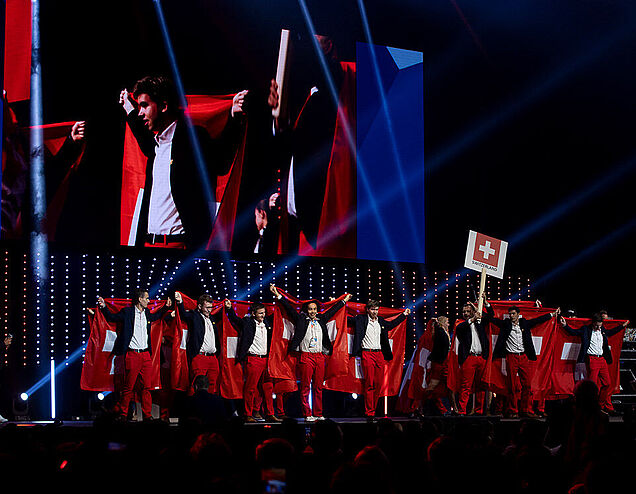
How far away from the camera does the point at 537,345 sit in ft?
44.6

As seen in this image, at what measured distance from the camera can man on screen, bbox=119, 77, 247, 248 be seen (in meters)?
13.1

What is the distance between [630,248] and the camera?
1680cm

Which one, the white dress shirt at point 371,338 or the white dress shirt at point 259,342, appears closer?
the white dress shirt at point 259,342

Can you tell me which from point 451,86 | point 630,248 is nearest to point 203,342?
point 451,86

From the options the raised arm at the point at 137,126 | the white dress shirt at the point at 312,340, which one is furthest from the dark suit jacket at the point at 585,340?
the raised arm at the point at 137,126

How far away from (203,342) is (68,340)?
7.87 feet

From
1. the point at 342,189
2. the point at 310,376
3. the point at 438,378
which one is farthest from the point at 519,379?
the point at 342,189

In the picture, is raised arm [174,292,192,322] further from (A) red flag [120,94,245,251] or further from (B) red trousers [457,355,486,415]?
(B) red trousers [457,355,486,415]

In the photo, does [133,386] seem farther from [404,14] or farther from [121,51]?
[404,14]

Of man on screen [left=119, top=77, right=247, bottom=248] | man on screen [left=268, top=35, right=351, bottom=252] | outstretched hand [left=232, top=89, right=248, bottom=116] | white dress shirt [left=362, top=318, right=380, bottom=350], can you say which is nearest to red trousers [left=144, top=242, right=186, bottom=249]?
man on screen [left=119, top=77, right=247, bottom=248]

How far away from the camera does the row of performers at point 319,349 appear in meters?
11.3

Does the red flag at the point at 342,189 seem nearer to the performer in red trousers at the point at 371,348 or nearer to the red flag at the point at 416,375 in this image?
the performer in red trousers at the point at 371,348

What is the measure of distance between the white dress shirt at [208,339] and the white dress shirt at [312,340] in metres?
1.41

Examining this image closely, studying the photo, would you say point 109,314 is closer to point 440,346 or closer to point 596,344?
point 440,346
